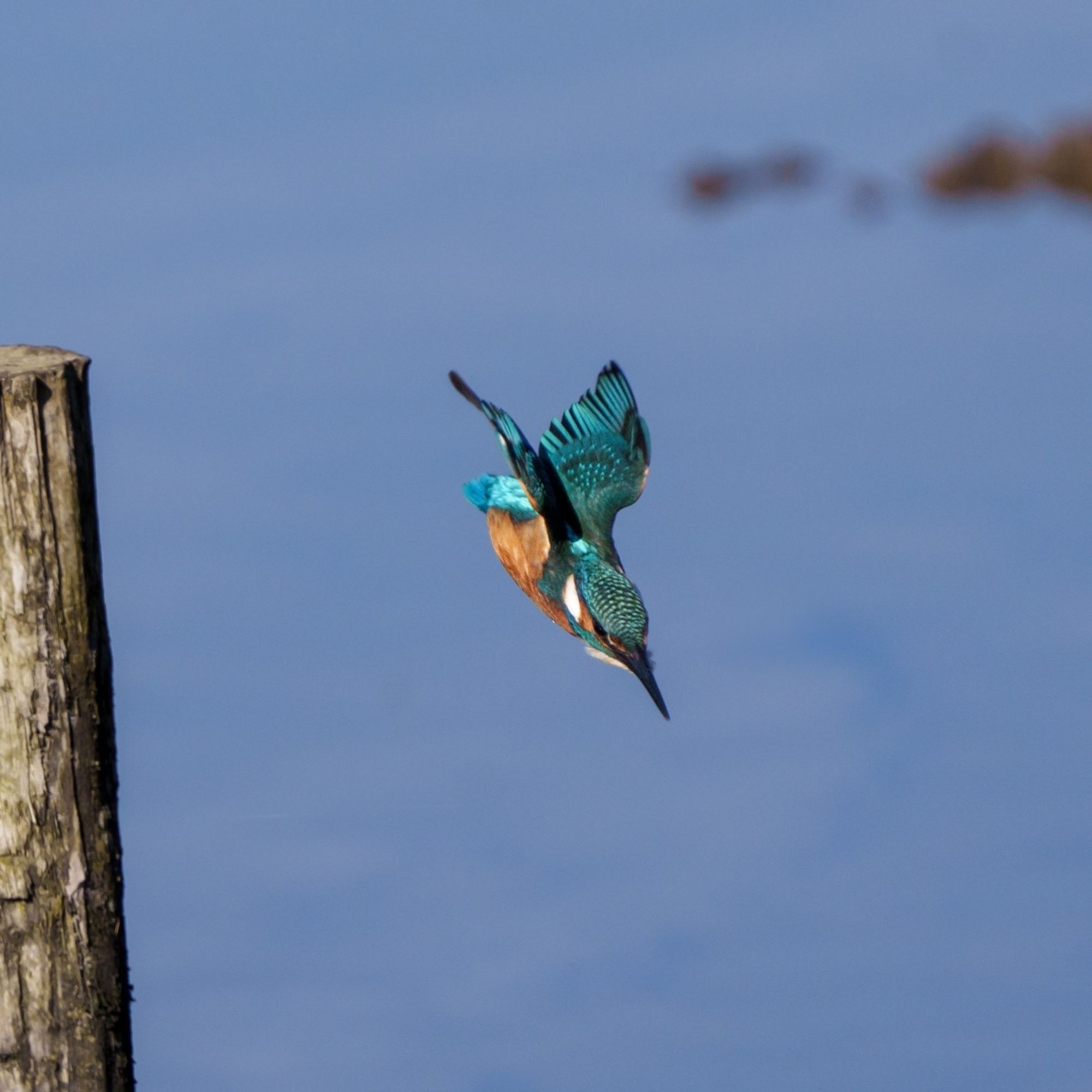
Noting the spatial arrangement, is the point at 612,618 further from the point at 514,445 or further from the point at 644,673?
the point at 514,445

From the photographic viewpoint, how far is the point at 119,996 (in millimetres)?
3502

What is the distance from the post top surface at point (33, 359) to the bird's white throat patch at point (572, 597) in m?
1.50

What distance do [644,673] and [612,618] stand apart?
0.67ft

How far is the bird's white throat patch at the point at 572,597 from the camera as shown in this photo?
427 centimetres

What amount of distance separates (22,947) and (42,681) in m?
0.61

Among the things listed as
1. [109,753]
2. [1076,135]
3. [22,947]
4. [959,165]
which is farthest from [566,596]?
[1076,135]

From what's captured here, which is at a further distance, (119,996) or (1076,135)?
(1076,135)

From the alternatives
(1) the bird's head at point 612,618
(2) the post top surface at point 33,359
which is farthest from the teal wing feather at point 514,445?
(2) the post top surface at point 33,359

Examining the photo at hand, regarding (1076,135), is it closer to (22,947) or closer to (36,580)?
(36,580)

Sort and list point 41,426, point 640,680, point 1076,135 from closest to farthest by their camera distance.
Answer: point 41,426 < point 640,680 < point 1076,135

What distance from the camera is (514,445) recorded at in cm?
405

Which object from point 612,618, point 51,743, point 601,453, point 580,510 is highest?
point 601,453

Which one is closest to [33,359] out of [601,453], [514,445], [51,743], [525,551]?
[51,743]

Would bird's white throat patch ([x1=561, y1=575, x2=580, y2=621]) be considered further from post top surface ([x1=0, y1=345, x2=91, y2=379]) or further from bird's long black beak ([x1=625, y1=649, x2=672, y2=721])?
post top surface ([x1=0, y1=345, x2=91, y2=379])
